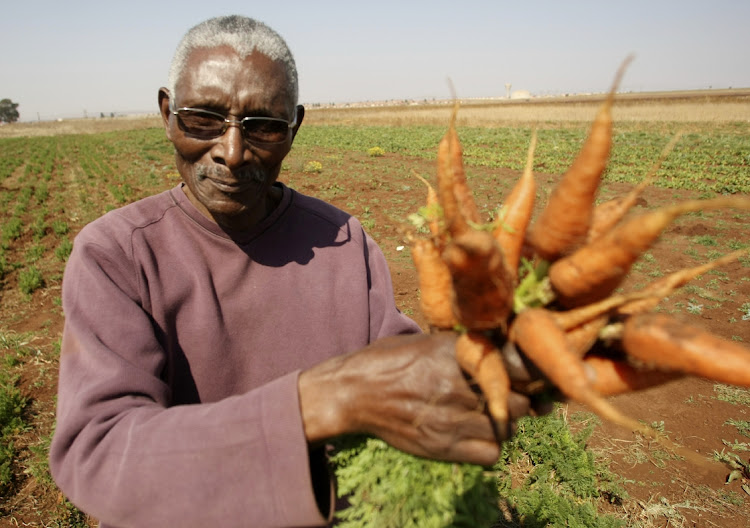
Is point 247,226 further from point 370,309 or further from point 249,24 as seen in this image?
point 249,24

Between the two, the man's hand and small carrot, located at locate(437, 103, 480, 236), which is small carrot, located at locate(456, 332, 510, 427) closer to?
the man's hand

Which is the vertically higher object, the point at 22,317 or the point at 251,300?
the point at 251,300

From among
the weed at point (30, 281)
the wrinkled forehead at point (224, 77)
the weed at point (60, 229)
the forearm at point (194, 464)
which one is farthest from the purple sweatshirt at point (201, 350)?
the weed at point (60, 229)

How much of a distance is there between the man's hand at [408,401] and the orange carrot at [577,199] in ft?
1.55

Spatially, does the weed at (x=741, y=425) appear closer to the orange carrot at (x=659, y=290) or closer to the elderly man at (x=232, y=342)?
the orange carrot at (x=659, y=290)

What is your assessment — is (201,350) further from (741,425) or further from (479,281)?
(741,425)

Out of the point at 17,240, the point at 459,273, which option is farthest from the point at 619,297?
the point at 17,240

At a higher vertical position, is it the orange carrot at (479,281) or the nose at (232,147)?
the nose at (232,147)

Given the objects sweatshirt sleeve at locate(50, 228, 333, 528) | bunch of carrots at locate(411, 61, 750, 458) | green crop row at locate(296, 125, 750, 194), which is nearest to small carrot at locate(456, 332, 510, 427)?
bunch of carrots at locate(411, 61, 750, 458)

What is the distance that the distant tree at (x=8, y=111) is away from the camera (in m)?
104

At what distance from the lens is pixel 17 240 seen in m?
10.2

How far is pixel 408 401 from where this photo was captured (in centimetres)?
131

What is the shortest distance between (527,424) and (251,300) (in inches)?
122

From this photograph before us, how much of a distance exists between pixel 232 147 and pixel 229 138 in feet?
0.15
